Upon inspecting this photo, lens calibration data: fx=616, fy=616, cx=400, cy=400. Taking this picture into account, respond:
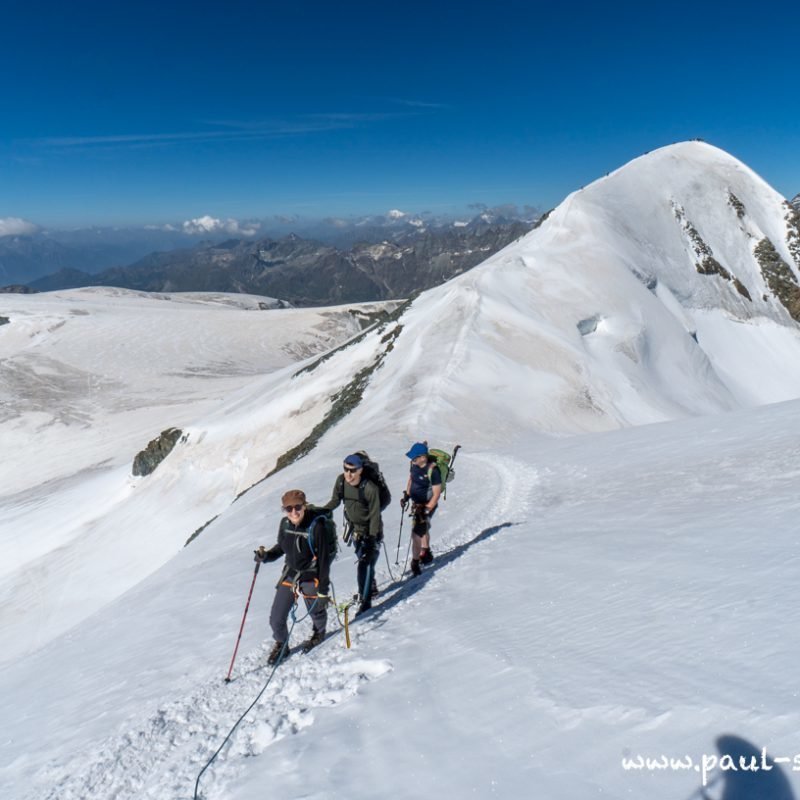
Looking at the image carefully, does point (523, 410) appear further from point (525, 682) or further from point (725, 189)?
point (725, 189)

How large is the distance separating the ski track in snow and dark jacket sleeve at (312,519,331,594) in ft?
2.76

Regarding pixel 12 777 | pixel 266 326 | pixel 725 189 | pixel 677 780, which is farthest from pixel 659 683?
pixel 266 326

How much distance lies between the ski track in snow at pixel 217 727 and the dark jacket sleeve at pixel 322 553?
842mm

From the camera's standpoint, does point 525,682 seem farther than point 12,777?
No

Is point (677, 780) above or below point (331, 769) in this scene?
above

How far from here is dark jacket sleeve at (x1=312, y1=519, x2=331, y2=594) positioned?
7.78m

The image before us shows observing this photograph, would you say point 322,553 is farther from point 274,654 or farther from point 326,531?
point 274,654

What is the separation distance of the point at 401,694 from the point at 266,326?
348 feet

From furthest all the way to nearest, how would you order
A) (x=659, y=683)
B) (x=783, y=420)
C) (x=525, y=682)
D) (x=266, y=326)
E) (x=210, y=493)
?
(x=266, y=326) < (x=210, y=493) < (x=783, y=420) < (x=525, y=682) < (x=659, y=683)

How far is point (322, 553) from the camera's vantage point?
7.84 meters

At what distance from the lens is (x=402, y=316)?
46.7 meters

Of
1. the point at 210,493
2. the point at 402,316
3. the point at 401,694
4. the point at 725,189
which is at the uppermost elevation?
the point at 725,189

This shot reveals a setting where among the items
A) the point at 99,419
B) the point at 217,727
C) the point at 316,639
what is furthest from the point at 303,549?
the point at 99,419

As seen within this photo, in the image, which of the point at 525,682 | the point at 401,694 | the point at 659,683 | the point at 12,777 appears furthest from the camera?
the point at 12,777
